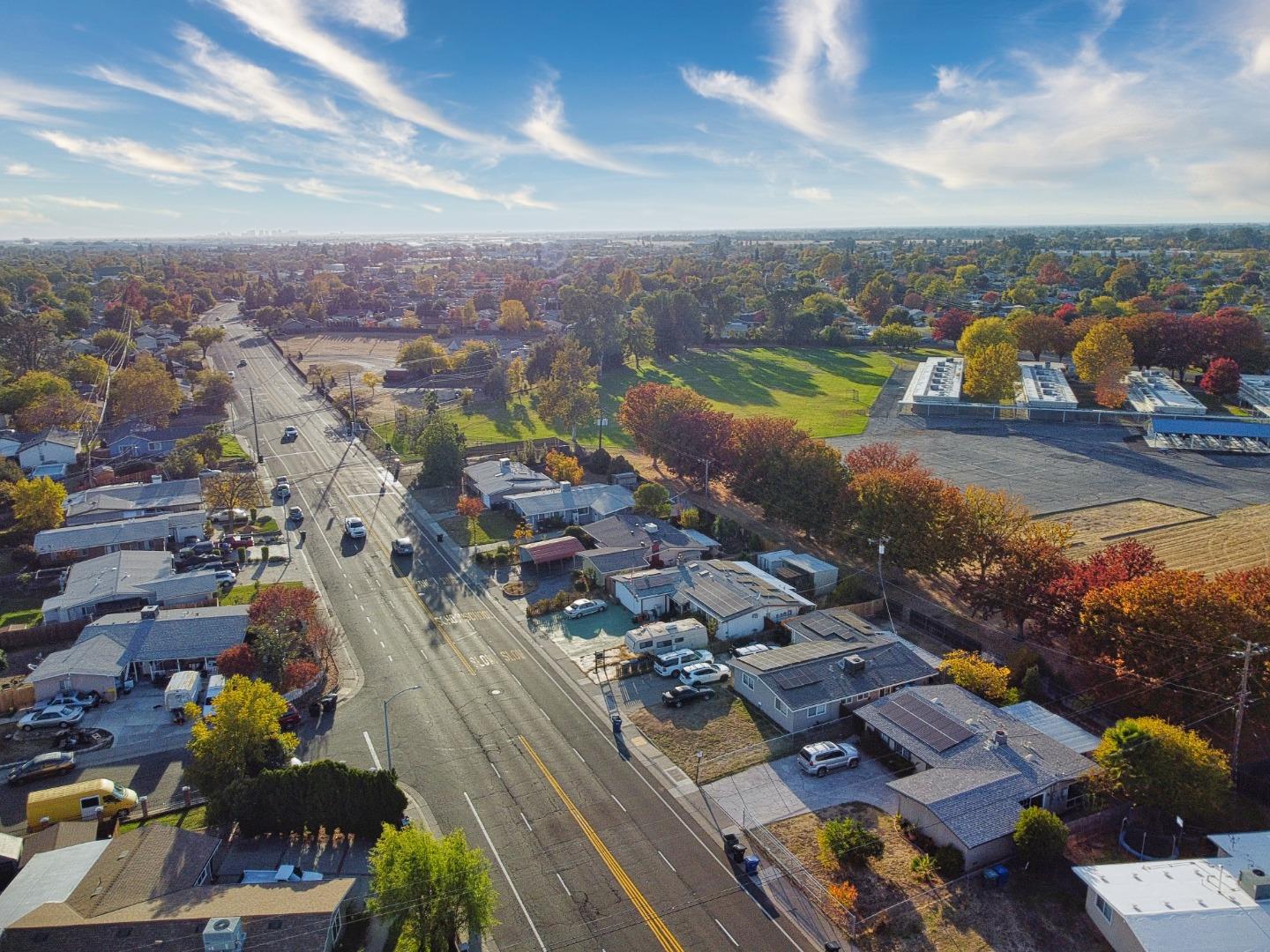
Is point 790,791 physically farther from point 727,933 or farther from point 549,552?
point 549,552

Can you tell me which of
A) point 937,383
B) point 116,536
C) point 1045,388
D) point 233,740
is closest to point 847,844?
point 233,740

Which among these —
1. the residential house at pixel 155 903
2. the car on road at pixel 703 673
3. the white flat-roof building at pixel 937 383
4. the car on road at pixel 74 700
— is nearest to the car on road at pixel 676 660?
the car on road at pixel 703 673

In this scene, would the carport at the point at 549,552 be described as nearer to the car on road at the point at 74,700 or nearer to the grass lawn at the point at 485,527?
the grass lawn at the point at 485,527

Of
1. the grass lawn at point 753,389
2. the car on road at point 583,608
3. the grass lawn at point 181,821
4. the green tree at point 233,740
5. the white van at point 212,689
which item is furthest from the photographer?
the grass lawn at point 753,389

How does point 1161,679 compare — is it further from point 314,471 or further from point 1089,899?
point 314,471

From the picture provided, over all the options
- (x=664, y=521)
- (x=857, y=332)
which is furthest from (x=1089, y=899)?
(x=857, y=332)

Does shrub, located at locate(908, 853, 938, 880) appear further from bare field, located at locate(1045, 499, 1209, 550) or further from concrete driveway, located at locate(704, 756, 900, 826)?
bare field, located at locate(1045, 499, 1209, 550)

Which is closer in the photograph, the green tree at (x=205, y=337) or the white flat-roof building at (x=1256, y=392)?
the white flat-roof building at (x=1256, y=392)
